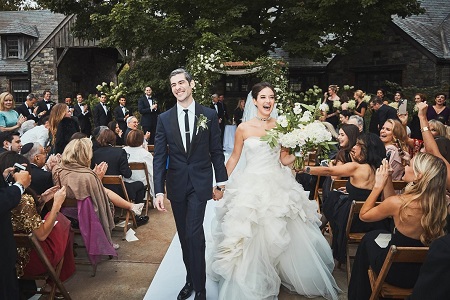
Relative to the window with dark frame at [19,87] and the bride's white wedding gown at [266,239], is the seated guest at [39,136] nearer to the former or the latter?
the bride's white wedding gown at [266,239]

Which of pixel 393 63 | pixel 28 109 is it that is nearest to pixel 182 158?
pixel 28 109

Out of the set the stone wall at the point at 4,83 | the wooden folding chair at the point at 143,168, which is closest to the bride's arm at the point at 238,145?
the wooden folding chair at the point at 143,168

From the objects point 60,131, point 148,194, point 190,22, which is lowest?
point 148,194

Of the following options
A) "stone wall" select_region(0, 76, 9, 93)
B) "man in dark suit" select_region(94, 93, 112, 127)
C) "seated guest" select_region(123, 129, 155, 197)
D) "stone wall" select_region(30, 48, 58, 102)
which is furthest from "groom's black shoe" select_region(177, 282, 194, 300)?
"stone wall" select_region(0, 76, 9, 93)

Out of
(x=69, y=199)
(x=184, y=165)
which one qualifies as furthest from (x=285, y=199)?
(x=69, y=199)

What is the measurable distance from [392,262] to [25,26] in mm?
28702

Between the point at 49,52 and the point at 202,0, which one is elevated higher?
the point at 202,0

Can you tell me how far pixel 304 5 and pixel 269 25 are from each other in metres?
1.75

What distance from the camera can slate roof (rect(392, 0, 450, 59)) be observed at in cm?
1952

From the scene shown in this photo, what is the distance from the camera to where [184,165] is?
3.87 m

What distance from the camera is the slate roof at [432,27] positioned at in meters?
19.5

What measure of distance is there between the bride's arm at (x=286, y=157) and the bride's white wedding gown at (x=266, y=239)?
76 millimetres

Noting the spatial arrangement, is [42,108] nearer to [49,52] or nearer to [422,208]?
[422,208]

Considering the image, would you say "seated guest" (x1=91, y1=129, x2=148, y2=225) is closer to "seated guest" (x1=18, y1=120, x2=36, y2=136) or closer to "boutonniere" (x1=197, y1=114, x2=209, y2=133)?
"boutonniere" (x1=197, y1=114, x2=209, y2=133)
